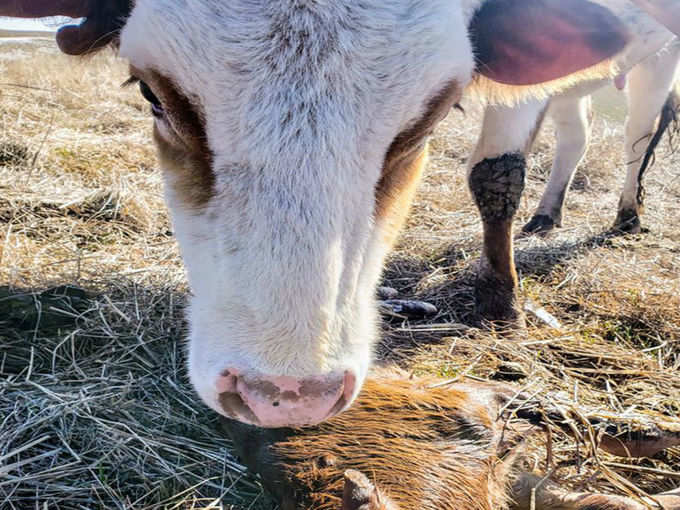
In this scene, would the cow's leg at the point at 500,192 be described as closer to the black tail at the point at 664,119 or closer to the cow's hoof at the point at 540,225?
the cow's hoof at the point at 540,225

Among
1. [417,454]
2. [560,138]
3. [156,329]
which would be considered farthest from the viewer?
[560,138]

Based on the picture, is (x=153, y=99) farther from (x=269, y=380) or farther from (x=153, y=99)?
(x=269, y=380)

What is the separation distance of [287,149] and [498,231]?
2.24 metres

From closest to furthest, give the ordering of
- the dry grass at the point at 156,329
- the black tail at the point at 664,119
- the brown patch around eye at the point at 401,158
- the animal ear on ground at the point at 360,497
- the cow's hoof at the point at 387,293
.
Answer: the animal ear on ground at the point at 360,497, the brown patch around eye at the point at 401,158, the dry grass at the point at 156,329, the cow's hoof at the point at 387,293, the black tail at the point at 664,119

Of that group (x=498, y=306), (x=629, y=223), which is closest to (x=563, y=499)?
(x=498, y=306)

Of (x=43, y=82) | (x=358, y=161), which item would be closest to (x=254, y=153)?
(x=358, y=161)

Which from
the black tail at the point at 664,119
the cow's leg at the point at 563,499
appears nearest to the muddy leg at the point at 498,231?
the cow's leg at the point at 563,499

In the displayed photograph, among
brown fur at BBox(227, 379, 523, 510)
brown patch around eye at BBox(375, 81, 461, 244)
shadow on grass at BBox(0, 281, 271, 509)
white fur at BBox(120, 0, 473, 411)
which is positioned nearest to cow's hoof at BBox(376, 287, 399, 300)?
shadow on grass at BBox(0, 281, 271, 509)

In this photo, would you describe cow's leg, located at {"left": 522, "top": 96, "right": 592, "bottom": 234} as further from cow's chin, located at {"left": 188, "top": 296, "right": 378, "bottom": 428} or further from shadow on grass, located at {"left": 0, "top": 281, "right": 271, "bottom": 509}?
cow's chin, located at {"left": 188, "top": 296, "right": 378, "bottom": 428}

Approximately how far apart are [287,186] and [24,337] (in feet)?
5.82

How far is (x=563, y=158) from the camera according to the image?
4910 mm

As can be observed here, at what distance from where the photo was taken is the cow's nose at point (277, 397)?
1.20m

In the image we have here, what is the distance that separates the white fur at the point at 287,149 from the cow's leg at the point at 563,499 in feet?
2.49

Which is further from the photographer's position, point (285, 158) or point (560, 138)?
point (560, 138)
